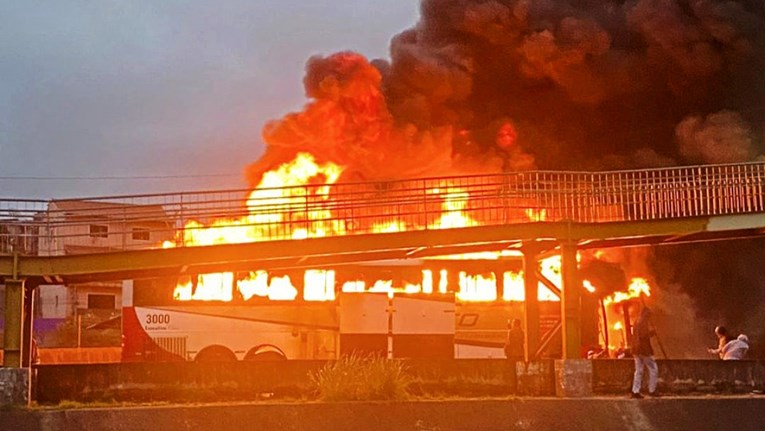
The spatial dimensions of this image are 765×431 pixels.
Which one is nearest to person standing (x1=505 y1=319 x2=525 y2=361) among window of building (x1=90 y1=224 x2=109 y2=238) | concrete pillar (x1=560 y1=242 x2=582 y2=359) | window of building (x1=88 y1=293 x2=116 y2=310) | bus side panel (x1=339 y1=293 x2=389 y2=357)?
concrete pillar (x1=560 y1=242 x2=582 y2=359)

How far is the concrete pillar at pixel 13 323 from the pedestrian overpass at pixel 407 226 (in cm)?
2

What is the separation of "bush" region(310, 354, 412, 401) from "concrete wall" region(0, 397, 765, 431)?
39 centimetres

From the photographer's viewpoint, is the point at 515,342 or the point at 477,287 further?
the point at 477,287

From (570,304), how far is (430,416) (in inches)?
158

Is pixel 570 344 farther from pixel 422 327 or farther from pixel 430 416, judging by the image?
pixel 422 327

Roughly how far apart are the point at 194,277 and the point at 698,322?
665 inches

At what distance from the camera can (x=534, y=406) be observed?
15.9 m

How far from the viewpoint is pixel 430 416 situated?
15055 millimetres

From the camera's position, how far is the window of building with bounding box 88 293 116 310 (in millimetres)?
Answer: 46781

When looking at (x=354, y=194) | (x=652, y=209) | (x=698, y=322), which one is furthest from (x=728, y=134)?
(x=354, y=194)

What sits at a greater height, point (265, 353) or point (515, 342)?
point (515, 342)

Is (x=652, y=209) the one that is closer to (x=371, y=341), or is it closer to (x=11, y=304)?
(x=371, y=341)

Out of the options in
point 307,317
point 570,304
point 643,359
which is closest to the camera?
point 643,359

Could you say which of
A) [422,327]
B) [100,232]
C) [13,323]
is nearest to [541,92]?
[422,327]
